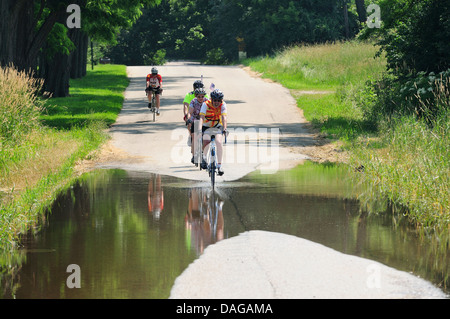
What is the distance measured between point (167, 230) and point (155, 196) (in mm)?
2795

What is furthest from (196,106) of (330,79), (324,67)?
(324,67)

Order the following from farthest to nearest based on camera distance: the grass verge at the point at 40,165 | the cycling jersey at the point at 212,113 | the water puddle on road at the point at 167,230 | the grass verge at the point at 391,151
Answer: the cycling jersey at the point at 212,113 → the grass verge at the point at 391,151 → the grass verge at the point at 40,165 → the water puddle on road at the point at 167,230

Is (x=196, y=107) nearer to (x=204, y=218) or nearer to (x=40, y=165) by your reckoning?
(x=40, y=165)

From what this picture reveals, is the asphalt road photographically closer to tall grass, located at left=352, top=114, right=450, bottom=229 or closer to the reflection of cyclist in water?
the reflection of cyclist in water

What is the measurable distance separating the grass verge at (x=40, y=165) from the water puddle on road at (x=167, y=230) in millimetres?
301

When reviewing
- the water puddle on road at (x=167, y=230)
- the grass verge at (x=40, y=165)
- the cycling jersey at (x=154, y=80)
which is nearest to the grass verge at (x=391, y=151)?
the water puddle on road at (x=167, y=230)

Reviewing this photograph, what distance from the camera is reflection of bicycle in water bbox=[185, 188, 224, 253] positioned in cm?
976

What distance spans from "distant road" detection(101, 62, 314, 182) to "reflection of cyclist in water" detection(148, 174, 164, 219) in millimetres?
766

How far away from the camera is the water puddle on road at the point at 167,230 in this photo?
312 inches

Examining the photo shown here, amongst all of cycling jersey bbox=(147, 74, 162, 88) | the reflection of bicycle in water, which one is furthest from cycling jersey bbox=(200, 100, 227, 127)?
cycling jersey bbox=(147, 74, 162, 88)

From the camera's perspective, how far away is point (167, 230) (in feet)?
33.6

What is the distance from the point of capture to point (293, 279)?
7.86 m

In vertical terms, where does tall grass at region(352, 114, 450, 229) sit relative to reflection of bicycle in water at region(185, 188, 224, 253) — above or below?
above

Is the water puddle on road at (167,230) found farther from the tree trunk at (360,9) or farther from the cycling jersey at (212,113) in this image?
the tree trunk at (360,9)
